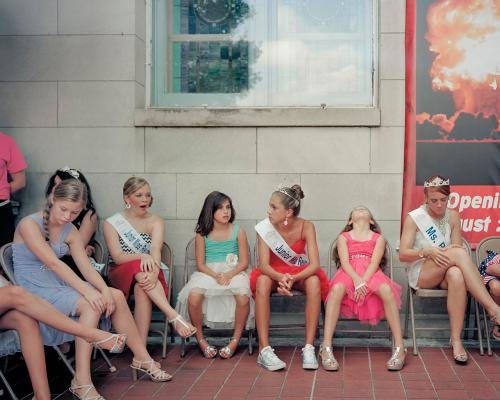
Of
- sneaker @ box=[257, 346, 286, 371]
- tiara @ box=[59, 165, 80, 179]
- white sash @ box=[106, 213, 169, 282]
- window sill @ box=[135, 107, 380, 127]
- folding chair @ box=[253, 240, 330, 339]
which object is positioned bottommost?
sneaker @ box=[257, 346, 286, 371]

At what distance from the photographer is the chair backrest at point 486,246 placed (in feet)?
20.5

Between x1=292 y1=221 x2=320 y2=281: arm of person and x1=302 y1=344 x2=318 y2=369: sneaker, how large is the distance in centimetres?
55

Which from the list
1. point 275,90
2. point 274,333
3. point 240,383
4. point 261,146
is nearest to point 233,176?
point 261,146

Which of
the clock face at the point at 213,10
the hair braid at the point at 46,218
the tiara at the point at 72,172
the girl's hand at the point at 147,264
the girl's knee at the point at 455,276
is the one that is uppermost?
the clock face at the point at 213,10

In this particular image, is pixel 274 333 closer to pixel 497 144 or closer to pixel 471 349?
pixel 471 349

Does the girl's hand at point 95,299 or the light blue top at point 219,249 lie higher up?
the light blue top at point 219,249

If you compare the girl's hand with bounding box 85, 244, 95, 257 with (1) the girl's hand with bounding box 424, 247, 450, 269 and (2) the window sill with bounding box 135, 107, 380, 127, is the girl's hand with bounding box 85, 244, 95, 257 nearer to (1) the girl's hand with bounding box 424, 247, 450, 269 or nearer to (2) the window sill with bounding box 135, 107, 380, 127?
(2) the window sill with bounding box 135, 107, 380, 127

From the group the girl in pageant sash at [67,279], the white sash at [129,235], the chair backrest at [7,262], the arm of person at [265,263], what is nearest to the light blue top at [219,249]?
the arm of person at [265,263]

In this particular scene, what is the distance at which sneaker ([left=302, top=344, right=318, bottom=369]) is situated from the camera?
5.42 metres

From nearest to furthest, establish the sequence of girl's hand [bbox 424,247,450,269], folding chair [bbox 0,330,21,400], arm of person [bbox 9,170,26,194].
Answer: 1. folding chair [bbox 0,330,21,400]
2. girl's hand [bbox 424,247,450,269]
3. arm of person [bbox 9,170,26,194]

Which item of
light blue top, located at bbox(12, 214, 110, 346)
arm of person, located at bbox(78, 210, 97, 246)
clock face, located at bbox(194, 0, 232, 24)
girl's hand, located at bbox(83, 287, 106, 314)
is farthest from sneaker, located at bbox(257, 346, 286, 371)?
clock face, located at bbox(194, 0, 232, 24)

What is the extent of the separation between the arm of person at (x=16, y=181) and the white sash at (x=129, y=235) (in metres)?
0.94

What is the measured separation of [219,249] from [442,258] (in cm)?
175

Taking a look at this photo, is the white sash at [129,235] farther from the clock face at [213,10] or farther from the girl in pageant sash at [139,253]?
the clock face at [213,10]
